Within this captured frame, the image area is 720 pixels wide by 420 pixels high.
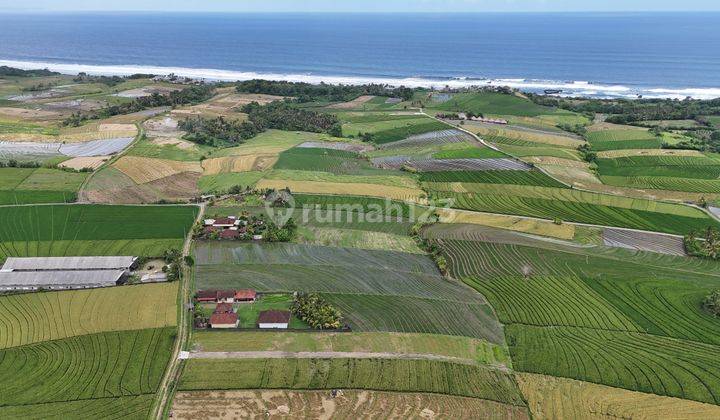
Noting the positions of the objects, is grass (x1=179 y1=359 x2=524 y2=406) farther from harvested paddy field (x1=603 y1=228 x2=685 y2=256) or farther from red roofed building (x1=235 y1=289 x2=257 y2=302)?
harvested paddy field (x1=603 y1=228 x2=685 y2=256)

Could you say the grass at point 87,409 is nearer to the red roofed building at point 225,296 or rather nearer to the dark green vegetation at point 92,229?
the red roofed building at point 225,296

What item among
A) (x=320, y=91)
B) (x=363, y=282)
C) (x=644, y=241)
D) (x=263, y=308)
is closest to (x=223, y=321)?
(x=263, y=308)

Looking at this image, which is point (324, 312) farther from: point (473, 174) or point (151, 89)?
point (151, 89)

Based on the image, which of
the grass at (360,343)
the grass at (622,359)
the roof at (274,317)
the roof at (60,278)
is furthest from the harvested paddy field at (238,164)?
the grass at (622,359)

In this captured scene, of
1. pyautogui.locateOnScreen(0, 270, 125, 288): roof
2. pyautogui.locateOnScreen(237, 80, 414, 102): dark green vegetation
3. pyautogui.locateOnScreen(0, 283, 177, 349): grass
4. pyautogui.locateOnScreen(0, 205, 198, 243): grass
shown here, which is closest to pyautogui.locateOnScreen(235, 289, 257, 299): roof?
pyautogui.locateOnScreen(0, 283, 177, 349): grass

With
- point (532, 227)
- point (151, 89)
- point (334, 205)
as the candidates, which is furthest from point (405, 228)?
point (151, 89)
